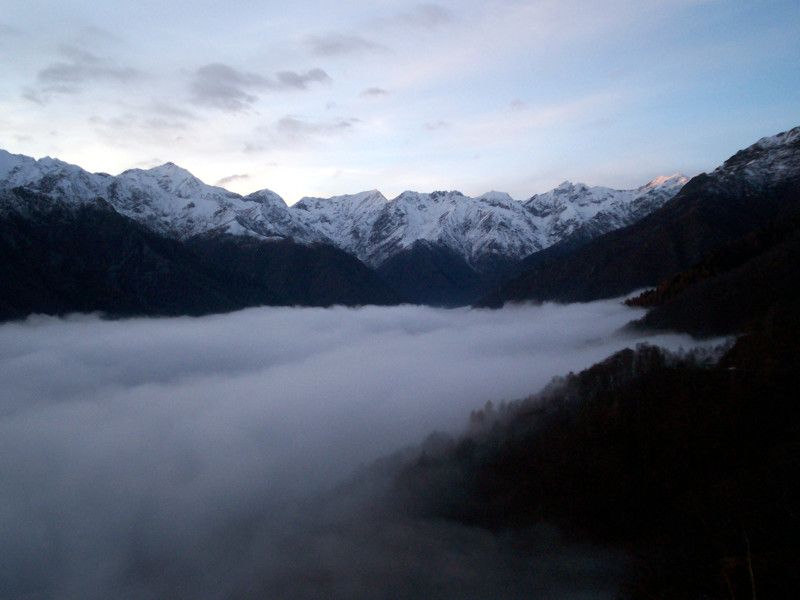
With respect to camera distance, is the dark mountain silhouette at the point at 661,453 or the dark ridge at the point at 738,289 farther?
the dark ridge at the point at 738,289

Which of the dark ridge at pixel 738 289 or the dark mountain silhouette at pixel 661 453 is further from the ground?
the dark ridge at pixel 738 289

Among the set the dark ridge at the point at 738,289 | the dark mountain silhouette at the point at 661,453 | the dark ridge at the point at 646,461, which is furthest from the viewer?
the dark ridge at the point at 738,289

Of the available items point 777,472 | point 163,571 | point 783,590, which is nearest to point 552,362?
point 777,472

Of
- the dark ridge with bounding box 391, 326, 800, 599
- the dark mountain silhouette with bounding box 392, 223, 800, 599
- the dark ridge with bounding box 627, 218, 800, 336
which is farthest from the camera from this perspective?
the dark ridge with bounding box 627, 218, 800, 336

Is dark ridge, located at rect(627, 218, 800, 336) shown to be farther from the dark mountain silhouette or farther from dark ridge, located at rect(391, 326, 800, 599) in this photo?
dark ridge, located at rect(391, 326, 800, 599)

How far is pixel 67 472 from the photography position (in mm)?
152625

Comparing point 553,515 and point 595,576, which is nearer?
point 595,576

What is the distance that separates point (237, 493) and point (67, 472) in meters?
51.0

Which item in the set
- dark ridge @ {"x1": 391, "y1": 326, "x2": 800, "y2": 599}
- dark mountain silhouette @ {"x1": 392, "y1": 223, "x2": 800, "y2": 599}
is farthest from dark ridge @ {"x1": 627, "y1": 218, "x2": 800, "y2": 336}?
dark ridge @ {"x1": 391, "y1": 326, "x2": 800, "y2": 599}

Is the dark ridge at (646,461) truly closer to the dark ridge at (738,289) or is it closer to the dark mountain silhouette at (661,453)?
the dark mountain silhouette at (661,453)

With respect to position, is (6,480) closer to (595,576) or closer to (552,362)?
(595,576)

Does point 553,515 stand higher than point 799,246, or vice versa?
point 799,246

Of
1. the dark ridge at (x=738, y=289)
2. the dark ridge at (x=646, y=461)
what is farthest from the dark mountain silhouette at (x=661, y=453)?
the dark ridge at (x=738, y=289)

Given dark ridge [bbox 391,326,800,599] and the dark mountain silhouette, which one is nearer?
the dark mountain silhouette
